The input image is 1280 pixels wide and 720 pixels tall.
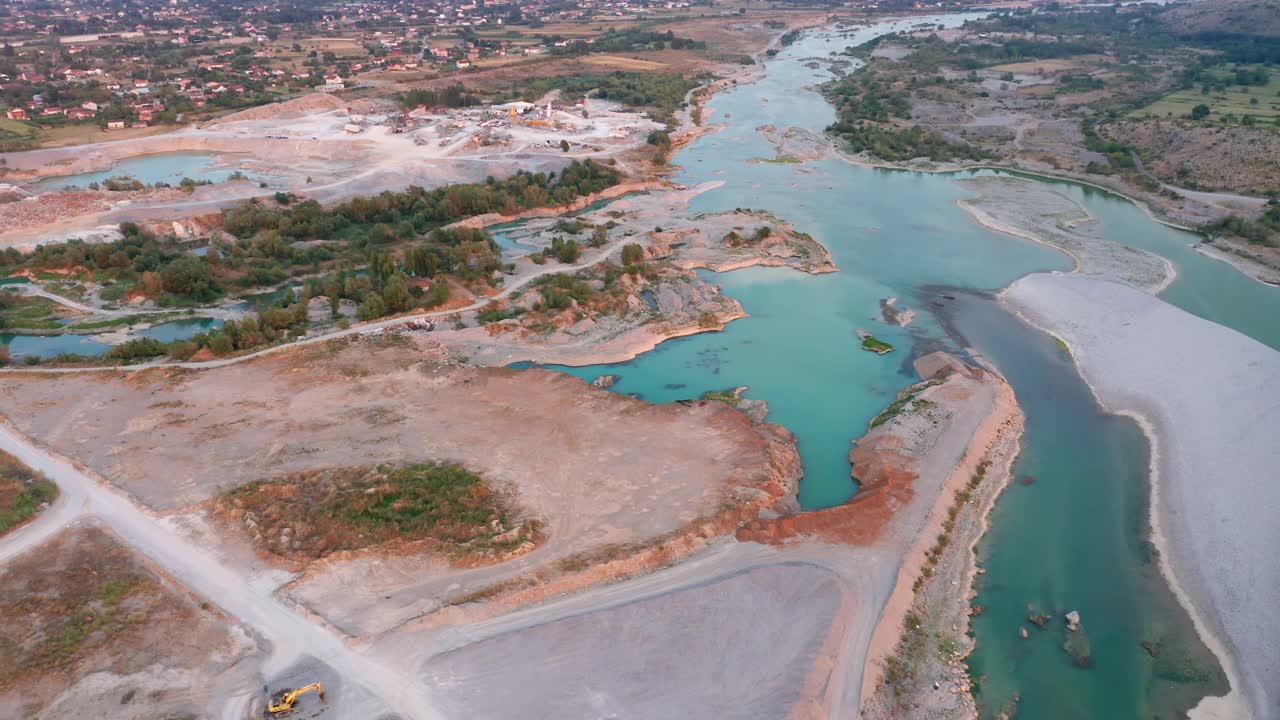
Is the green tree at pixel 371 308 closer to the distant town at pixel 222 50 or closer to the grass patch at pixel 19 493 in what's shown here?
the grass patch at pixel 19 493

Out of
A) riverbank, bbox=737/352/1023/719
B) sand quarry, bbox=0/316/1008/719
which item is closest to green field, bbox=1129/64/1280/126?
riverbank, bbox=737/352/1023/719

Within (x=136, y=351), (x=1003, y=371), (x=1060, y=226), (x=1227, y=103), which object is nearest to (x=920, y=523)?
(x=1003, y=371)

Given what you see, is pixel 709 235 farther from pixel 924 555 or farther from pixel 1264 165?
pixel 1264 165

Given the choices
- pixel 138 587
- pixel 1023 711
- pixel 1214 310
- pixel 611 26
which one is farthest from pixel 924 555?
pixel 611 26

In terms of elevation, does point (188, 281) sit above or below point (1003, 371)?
below

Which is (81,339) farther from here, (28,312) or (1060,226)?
(1060,226)

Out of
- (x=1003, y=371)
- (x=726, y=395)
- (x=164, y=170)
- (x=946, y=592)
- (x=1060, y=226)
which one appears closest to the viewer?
(x=946, y=592)
